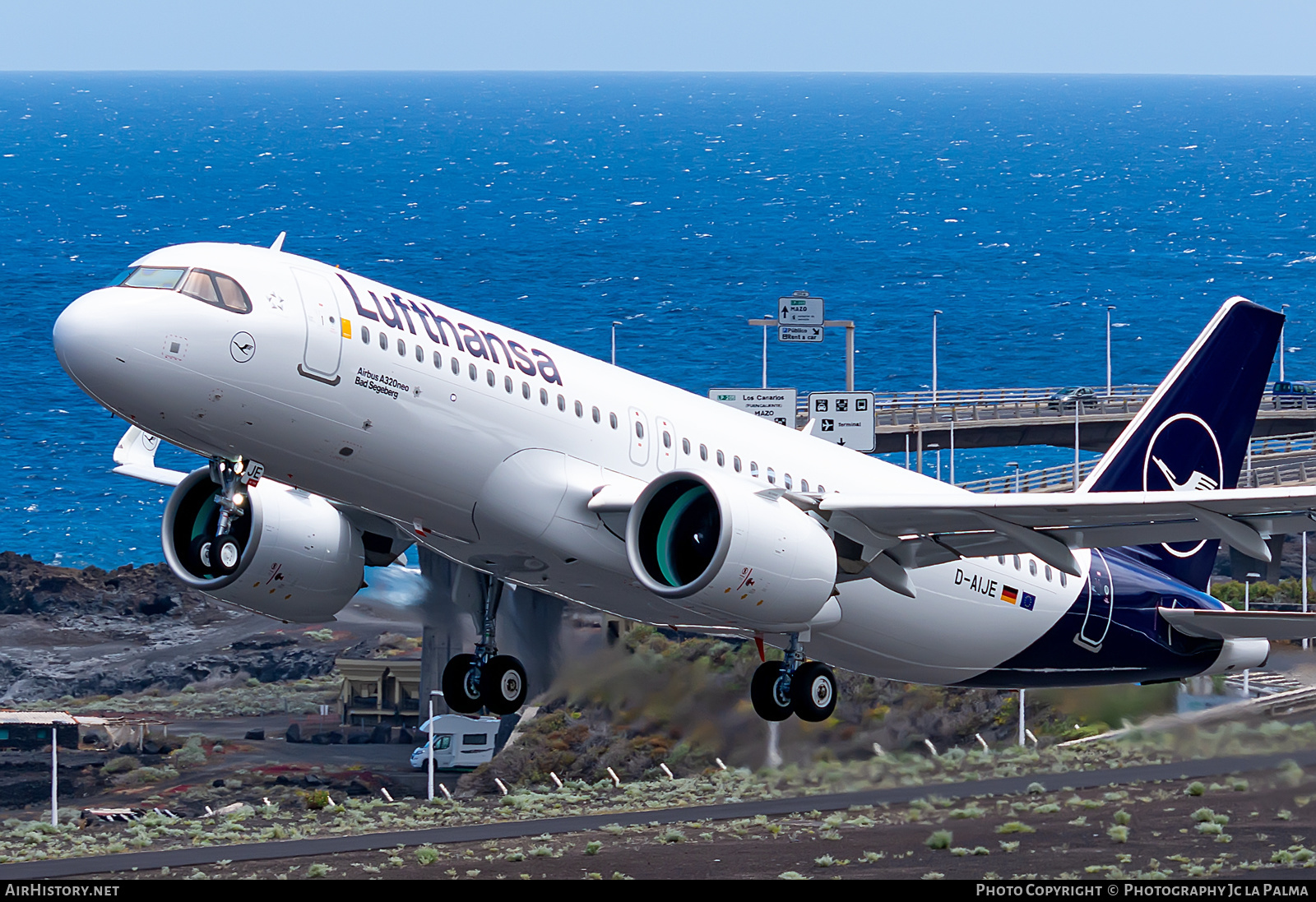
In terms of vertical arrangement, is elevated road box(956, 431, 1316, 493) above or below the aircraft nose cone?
below

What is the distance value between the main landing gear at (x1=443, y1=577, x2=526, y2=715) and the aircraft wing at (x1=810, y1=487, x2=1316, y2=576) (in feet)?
21.0

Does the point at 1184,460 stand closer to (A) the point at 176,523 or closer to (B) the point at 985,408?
(A) the point at 176,523

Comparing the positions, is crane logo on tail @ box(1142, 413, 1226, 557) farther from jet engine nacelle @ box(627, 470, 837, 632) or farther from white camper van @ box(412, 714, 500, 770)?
white camper van @ box(412, 714, 500, 770)

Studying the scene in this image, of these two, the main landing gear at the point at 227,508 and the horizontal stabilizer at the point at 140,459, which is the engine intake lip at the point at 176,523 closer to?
the main landing gear at the point at 227,508

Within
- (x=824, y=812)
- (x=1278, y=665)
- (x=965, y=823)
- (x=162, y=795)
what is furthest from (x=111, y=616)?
(x=1278, y=665)

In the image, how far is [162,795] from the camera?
87.3 m

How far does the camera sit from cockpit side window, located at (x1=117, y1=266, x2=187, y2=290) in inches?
993

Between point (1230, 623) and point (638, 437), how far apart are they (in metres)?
13.8

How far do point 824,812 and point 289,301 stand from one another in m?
57.7

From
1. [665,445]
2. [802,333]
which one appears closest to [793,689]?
[665,445]

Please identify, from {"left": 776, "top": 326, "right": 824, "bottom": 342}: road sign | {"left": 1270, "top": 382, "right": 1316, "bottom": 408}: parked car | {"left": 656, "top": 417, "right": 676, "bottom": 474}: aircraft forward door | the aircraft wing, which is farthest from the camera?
{"left": 1270, "top": 382, "right": 1316, "bottom": 408}: parked car

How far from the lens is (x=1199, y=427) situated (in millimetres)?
39031

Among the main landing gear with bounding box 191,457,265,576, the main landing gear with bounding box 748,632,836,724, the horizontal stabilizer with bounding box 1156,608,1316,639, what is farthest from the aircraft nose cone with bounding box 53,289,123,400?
the horizontal stabilizer with bounding box 1156,608,1316,639

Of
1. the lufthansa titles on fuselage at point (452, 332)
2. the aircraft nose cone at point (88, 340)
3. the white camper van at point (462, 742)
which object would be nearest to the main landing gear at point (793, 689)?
the lufthansa titles on fuselage at point (452, 332)
